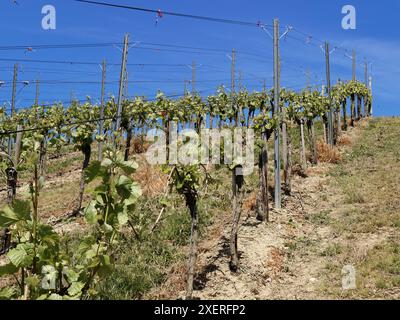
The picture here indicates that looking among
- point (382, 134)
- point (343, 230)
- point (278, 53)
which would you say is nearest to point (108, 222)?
point (343, 230)

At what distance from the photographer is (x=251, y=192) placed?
15664mm

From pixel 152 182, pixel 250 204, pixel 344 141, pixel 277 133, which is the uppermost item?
pixel 344 141

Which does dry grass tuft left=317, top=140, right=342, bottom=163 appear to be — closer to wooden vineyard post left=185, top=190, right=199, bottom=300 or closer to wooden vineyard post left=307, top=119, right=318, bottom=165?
wooden vineyard post left=307, top=119, right=318, bottom=165

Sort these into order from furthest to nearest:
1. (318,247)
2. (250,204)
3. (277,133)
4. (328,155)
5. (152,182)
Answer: (328,155), (152,182), (250,204), (277,133), (318,247)

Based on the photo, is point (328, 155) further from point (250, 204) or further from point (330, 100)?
point (250, 204)

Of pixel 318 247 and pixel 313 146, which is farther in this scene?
pixel 313 146

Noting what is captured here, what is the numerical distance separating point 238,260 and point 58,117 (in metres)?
16.5

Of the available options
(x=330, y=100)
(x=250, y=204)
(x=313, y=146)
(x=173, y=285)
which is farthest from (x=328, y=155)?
(x=173, y=285)

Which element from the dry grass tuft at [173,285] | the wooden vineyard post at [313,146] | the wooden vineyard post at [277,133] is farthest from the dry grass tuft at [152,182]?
the wooden vineyard post at [313,146]

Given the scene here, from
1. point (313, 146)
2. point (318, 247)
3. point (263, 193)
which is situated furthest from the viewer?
point (313, 146)

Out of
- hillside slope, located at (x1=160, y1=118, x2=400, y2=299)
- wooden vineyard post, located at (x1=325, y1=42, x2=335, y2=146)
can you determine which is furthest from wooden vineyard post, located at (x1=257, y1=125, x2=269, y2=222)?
wooden vineyard post, located at (x1=325, y1=42, x2=335, y2=146)

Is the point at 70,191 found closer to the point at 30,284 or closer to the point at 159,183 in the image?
the point at 159,183

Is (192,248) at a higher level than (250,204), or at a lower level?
lower
